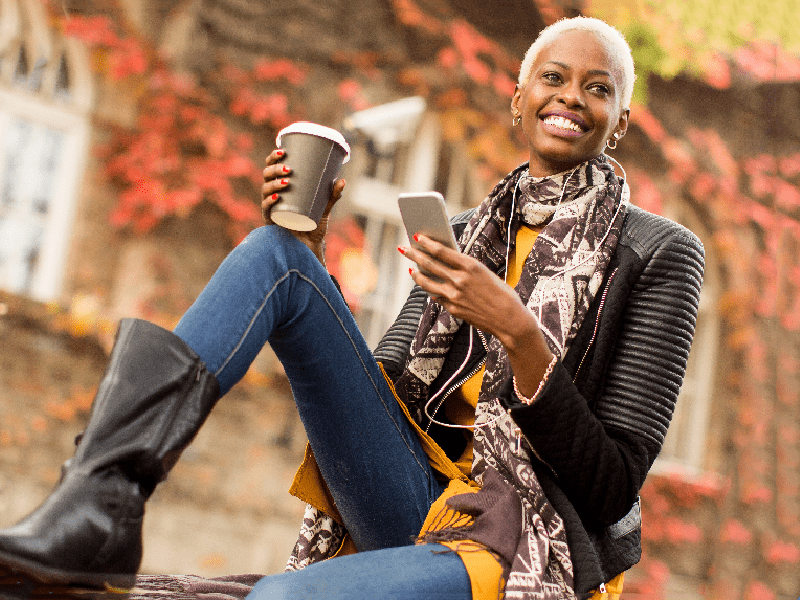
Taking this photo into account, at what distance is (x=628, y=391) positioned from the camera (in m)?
1.50

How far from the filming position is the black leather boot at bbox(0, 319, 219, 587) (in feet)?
3.50

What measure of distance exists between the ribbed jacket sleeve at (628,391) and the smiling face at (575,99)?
0.25 meters

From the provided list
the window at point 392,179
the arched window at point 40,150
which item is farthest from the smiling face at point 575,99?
the arched window at point 40,150

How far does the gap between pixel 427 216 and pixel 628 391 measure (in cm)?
55

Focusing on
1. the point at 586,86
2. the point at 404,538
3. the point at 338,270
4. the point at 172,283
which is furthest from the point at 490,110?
the point at 404,538

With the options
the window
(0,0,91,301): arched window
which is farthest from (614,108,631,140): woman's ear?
(0,0,91,301): arched window

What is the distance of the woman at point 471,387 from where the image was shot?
117 centimetres

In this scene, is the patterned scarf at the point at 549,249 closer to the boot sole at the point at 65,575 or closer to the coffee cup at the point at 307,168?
the coffee cup at the point at 307,168

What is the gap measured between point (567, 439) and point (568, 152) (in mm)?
730

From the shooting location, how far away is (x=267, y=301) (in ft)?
4.32

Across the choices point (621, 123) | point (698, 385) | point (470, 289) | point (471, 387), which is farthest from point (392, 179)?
point (470, 289)

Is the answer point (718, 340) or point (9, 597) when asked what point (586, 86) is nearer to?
point (9, 597)

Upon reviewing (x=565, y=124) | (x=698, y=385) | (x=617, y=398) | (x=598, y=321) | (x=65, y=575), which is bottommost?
(x=698, y=385)

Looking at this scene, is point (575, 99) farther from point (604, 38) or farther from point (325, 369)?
point (325, 369)
